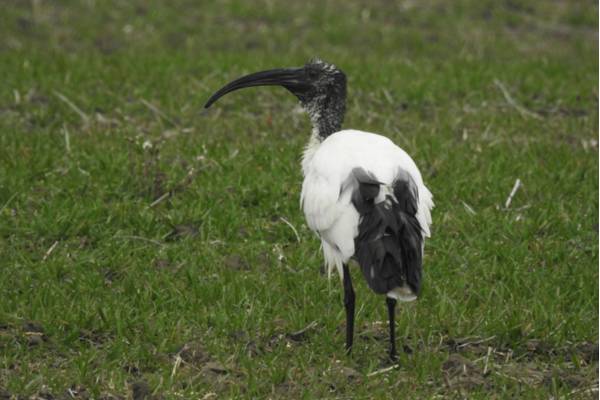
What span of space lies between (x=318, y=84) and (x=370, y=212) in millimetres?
1268

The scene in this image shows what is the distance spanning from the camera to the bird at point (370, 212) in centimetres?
495

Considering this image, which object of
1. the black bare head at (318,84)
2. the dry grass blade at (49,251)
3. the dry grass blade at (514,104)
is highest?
the black bare head at (318,84)

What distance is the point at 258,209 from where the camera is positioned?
7277 millimetres

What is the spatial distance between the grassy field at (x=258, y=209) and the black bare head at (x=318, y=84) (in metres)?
0.83

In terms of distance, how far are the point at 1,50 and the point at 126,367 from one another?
19.3 ft

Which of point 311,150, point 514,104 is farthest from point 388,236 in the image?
point 514,104

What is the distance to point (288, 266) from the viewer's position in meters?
6.54

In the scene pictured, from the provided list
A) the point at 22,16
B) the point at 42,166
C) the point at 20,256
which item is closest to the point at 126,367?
the point at 20,256

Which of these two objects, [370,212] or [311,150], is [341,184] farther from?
[311,150]

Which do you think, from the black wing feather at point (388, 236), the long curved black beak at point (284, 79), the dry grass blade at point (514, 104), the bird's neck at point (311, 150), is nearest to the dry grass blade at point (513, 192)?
the dry grass blade at point (514, 104)

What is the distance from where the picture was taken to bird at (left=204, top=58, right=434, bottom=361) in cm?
495

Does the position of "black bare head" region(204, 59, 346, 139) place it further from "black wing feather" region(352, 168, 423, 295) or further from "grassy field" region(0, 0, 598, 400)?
"black wing feather" region(352, 168, 423, 295)

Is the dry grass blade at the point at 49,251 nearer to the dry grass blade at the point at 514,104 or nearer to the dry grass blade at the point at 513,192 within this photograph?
the dry grass blade at the point at 513,192

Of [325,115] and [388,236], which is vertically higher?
[325,115]
